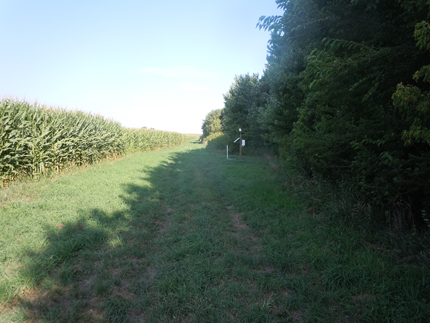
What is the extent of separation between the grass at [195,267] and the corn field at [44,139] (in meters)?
2.58

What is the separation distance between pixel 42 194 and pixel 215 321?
22.2ft

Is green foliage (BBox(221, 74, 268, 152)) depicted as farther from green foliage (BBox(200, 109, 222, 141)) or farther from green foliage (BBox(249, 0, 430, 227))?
green foliage (BBox(200, 109, 222, 141))

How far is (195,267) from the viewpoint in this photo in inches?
148

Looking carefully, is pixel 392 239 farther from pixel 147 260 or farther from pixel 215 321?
pixel 147 260

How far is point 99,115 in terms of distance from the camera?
16.8 metres

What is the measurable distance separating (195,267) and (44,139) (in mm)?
9071

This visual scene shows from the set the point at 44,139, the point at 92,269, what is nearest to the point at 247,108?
the point at 44,139

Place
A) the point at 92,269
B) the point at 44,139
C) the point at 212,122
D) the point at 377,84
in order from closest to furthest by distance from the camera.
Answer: the point at 377,84 < the point at 92,269 < the point at 44,139 < the point at 212,122

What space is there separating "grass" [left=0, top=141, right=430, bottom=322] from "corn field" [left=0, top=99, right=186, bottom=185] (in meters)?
2.58

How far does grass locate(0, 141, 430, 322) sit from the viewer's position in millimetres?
2830

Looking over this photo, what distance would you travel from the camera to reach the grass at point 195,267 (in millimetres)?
2830

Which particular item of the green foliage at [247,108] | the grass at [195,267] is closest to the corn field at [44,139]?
the grass at [195,267]

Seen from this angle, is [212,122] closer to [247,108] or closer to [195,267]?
[247,108]

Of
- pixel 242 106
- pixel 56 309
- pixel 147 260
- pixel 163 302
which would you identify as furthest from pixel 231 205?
pixel 242 106
